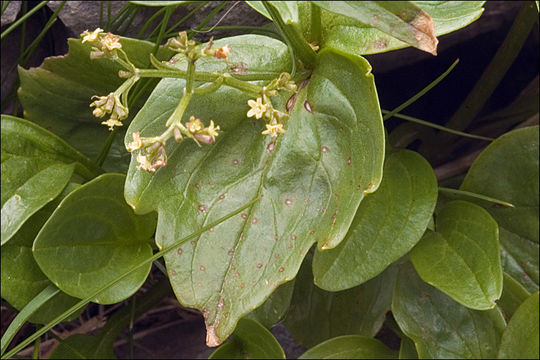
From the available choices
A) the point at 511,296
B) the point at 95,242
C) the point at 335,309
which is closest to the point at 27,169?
the point at 95,242

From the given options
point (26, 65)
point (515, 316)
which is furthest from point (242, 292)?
point (26, 65)

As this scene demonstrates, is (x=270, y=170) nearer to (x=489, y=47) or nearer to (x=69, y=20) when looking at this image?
(x=69, y=20)

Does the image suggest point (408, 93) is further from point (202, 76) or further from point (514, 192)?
point (202, 76)

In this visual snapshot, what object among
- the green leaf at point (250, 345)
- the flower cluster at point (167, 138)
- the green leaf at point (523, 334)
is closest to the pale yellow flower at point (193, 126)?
the flower cluster at point (167, 138)

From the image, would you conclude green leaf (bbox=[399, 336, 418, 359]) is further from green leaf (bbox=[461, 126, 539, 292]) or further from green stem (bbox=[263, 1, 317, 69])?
green stem (bbox=[263, 1, 317, 69])

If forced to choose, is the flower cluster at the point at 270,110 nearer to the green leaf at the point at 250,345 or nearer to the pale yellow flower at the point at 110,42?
the pale yellow flower at the point at 110,42

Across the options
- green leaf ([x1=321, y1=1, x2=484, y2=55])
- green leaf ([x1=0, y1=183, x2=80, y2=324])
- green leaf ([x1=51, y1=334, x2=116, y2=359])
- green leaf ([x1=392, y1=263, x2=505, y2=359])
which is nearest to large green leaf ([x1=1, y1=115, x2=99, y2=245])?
green leaf ([x1=0, y1=183, x2=80, y2=324])
